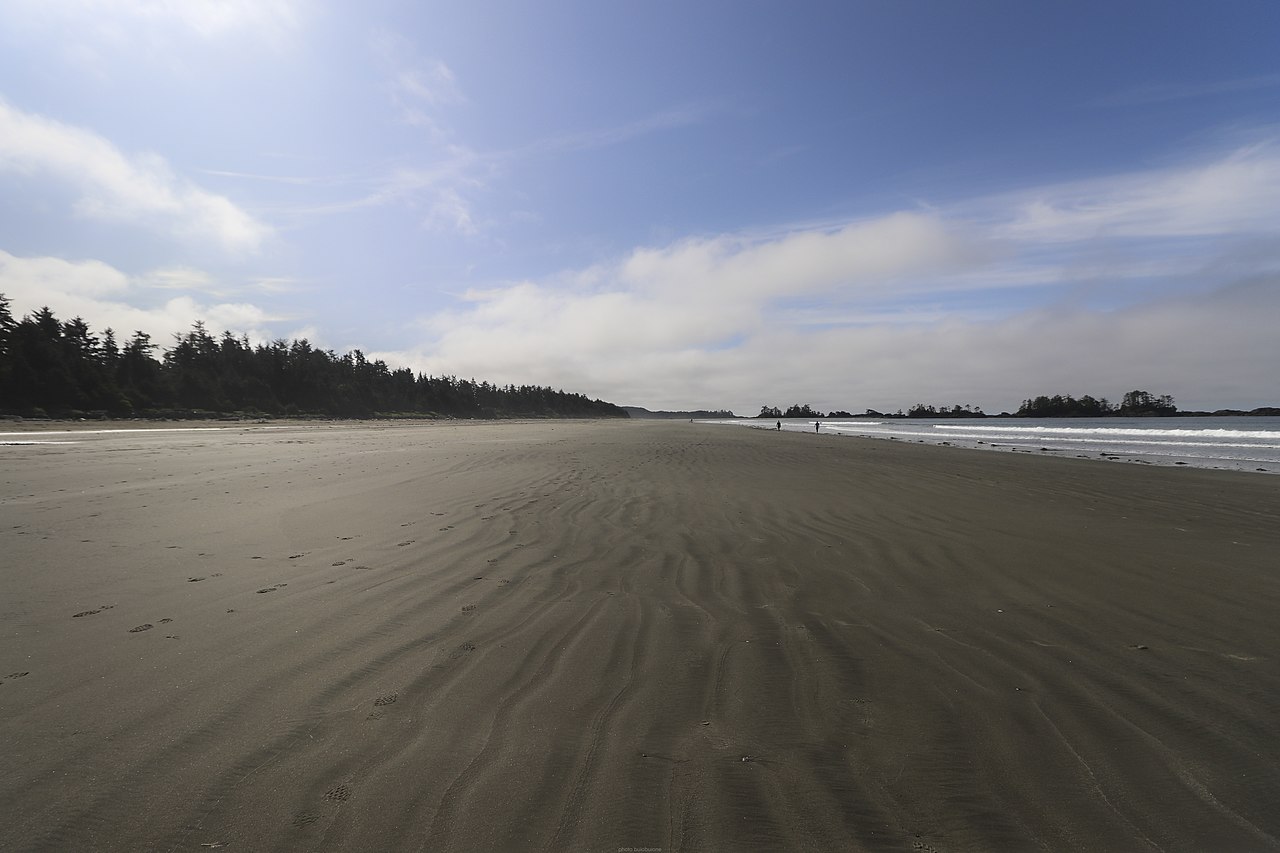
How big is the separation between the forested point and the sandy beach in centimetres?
5270

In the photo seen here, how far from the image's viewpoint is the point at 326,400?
8425 cm

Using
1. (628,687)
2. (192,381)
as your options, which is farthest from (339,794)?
(192,381)

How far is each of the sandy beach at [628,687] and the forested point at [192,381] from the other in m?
52.7

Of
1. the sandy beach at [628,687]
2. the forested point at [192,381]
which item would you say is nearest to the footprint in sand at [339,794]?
the sandy beach at [628,687]

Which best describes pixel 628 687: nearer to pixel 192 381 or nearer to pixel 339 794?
pixel 339 794

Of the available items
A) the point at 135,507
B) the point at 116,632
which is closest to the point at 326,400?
the point at 135,507

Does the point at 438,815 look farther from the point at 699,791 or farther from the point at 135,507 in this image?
the point at 135,507

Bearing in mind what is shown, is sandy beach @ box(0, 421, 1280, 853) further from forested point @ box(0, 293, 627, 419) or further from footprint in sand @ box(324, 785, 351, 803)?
forested point @ box(0, 293, 627, 419)

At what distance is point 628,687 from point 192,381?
75949 millimetres

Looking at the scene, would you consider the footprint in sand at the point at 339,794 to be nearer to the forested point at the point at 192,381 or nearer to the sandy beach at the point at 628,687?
the sandy beach at the point at 628,687

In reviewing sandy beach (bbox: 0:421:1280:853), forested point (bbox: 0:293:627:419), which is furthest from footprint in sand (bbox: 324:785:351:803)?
forested point (bbox: 0:293:627:419)

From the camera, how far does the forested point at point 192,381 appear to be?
4366 cm

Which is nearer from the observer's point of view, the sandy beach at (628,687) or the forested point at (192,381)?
the sandy beach at (628,687)

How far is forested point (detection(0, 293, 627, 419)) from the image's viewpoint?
4366cm
